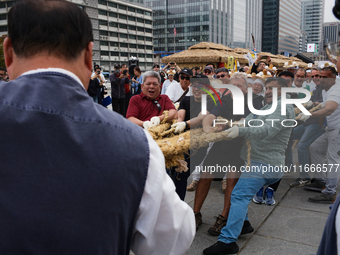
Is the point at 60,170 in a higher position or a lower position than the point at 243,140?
higher

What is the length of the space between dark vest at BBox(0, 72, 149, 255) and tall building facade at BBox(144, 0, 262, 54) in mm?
112855

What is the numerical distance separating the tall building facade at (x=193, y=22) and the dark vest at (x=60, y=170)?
370ft

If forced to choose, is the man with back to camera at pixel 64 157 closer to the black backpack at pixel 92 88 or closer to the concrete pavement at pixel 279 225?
the concrete pavement at pixel 279 225

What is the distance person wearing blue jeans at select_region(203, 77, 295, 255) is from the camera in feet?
10.9

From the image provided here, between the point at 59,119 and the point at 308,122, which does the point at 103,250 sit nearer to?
the point at 59,119

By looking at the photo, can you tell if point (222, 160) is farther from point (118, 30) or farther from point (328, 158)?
point (118, 30)

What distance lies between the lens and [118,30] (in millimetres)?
98812

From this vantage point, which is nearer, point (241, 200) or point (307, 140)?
point (241, 200)

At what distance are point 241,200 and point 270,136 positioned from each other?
2.60ft

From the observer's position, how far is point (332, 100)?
4809mm

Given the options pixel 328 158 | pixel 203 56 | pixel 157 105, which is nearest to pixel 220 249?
pixel 157 105

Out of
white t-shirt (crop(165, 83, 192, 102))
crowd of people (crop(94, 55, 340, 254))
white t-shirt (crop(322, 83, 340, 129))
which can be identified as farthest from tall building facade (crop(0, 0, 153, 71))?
white t-shirt (crop(322, 83, 340, 129))

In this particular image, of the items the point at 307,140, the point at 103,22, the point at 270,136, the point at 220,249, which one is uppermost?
the point at 103,22

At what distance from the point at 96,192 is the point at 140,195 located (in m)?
0.14
